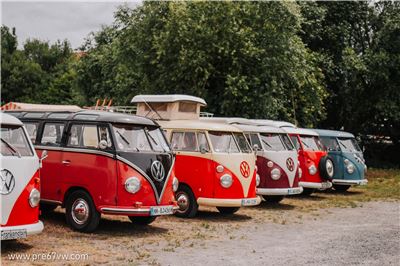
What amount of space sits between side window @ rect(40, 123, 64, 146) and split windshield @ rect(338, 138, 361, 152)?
10.9 meters

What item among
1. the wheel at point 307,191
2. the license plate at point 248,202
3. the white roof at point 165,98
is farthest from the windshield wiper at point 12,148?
the wheel at point 307,191

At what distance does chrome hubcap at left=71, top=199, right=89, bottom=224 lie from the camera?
10258 mm

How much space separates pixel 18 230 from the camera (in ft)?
25.7

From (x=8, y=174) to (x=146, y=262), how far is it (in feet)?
7.70

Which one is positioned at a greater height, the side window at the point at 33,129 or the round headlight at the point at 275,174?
the side window at the point at 33,129

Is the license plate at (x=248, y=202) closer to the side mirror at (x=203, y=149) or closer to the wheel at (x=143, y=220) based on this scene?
the side mirror at (x=203, y=149)

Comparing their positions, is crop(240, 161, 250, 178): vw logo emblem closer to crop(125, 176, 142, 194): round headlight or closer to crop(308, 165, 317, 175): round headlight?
crop(125, 176, 142, 194): round headlight

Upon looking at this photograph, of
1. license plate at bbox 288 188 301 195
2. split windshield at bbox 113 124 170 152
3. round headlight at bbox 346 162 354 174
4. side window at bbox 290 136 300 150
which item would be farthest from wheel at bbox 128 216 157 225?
round headlight at bbox 346 162 354 174

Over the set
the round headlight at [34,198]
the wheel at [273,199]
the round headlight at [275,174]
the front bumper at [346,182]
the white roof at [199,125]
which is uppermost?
the white roof at [199,125]

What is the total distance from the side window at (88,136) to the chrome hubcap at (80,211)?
105 cm

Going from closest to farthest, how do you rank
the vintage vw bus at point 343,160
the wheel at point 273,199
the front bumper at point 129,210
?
the front bumper at point 129,210
the wheel at point 273,199
the vintage vw bus at point 343,160

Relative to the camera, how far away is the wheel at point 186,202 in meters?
12.7

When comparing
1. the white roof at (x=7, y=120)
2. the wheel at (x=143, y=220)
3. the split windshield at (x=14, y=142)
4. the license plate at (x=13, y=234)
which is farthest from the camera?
the wheel at (x=143, y=220)

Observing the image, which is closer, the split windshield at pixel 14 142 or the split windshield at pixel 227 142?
the split windshield at pixel 14 142
